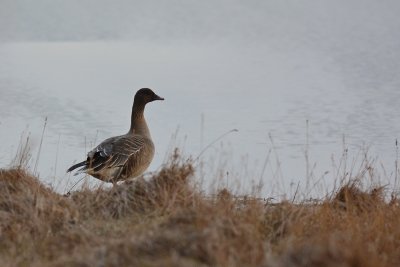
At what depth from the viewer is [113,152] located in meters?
→ 9.95

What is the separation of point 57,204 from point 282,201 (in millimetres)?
2190

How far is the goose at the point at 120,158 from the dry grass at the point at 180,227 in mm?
1268

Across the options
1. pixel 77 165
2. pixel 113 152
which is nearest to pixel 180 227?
pixel 77 165

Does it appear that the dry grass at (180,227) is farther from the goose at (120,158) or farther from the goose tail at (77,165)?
the goose at (120,158)

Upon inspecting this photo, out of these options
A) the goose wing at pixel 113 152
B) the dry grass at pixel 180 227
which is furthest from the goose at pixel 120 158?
the dry grass at pixel 180 227

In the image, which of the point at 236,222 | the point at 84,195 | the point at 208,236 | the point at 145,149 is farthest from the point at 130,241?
the point at 145,149

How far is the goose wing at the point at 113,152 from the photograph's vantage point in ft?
31.8

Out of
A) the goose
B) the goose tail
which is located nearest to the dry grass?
the goose tail

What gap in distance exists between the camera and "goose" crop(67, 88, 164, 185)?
9.69 m

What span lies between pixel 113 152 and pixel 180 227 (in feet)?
14.2

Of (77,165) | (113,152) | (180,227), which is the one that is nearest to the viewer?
(180,227)

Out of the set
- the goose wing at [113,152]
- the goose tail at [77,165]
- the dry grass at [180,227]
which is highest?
the goose wing at [113,152]

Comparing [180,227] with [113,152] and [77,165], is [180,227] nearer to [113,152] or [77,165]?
[77,165]

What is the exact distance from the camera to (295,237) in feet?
20.5
